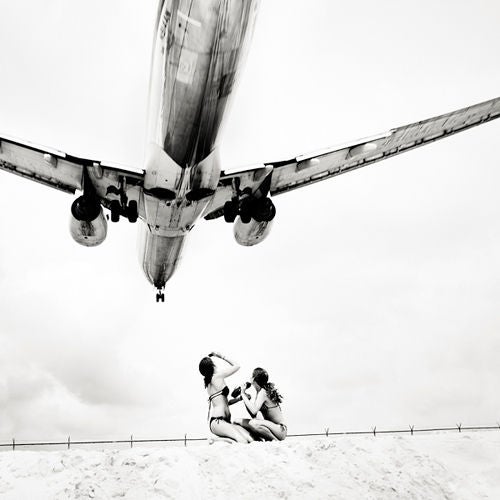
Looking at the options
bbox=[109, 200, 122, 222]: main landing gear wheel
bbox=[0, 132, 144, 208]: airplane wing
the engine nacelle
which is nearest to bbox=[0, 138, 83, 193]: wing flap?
bbox=[0, 132, 144, 208]: airplane wing

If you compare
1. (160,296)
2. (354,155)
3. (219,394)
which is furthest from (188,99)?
(160,296)

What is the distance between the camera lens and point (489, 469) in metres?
10.8

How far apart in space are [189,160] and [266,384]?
243 inches

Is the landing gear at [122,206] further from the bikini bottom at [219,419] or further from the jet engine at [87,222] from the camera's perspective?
the bikini bottom at [219,419]

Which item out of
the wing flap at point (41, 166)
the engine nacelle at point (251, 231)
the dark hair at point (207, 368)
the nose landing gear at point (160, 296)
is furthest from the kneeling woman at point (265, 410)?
the nose landing gear at point (160, 296)

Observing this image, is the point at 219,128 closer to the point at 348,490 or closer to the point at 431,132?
the point at 431,132

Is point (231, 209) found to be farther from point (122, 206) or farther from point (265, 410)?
point (265, 410)

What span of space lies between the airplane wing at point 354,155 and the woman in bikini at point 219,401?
23.6 ft

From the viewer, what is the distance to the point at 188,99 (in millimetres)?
12617

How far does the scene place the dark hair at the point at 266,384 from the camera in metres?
11.8

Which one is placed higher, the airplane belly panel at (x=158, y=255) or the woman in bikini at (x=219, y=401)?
the airplane belly panel at (x=158, y=255)

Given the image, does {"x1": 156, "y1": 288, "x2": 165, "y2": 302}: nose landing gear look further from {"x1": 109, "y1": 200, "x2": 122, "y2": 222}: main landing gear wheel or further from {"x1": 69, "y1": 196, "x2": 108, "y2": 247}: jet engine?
{"x1": 109, "y1": 200, "x2": 122, "y2": 222}: main landing gear wheel

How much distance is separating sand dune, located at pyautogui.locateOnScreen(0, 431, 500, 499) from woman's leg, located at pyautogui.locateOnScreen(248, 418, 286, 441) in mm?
921

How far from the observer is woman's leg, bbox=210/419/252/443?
10984 millimetres
